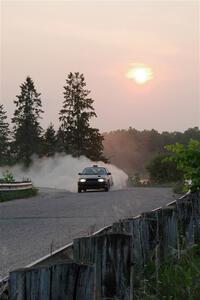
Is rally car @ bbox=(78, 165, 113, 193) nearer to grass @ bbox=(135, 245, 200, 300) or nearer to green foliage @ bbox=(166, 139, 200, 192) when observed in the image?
green foliage @ bbox=(166, 139, 200, 192)

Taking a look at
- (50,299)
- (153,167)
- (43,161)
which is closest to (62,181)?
(153,167)

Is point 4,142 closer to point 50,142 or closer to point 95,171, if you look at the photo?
point 50,142

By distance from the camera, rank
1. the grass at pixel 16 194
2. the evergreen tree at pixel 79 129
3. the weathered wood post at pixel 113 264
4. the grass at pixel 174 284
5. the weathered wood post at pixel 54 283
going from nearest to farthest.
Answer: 1. the weathered wood post at pixel 54 283
2. the weathered wood post at pixel 113 264
3. the grass at pixel 174 284
4. the grass at pixel 16 194
5. the evergreen tree at pixel 79 129

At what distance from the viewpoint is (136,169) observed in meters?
147

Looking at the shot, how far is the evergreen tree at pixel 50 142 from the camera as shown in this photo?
87.4m

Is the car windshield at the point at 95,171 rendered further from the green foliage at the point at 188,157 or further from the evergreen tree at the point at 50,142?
the evergreen tree at the point at 50,142

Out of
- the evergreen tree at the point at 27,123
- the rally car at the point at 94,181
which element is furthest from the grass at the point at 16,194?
the evergreen tree at the point at 27,123

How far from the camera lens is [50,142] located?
88500mm

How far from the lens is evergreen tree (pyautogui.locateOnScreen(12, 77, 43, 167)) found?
8638cm

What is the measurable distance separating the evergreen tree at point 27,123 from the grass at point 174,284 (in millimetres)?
79310

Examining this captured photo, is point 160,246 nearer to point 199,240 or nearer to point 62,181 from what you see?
point 199,240

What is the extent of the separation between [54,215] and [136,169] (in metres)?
128

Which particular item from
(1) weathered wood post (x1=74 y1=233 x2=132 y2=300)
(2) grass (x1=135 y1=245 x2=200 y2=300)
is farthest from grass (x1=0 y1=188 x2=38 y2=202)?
(1) weathered wood post (x1=74 y1=233 x2=132 y2=300)

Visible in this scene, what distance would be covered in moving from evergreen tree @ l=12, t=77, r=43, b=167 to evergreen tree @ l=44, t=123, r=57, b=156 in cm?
112
